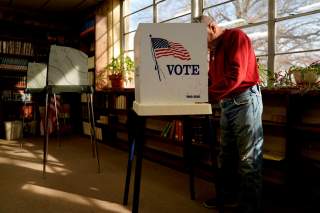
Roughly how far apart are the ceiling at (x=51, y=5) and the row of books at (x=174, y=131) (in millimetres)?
2900

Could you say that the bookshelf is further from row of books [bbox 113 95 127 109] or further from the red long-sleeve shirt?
the red long-sleeve shirt

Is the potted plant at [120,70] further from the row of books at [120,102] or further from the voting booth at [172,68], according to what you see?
the voting booth at [172,68]

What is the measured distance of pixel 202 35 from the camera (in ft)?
4.55

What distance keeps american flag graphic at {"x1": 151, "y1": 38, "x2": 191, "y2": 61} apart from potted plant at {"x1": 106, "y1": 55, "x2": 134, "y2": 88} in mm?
3296

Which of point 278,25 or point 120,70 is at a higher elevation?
point 278,25

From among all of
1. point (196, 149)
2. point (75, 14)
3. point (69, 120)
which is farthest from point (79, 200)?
point (75, 14)

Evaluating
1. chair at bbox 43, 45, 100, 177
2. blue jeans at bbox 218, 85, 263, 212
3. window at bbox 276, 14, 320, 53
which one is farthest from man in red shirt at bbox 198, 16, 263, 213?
chair at bbox 43, 45, 100, 177

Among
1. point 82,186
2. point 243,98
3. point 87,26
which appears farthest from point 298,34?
point 87,26

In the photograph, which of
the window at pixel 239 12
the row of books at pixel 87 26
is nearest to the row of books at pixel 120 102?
the row of books at pixel 87 26

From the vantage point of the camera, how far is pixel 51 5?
5.46 metres

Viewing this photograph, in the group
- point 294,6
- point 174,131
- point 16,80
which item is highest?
point 294,6

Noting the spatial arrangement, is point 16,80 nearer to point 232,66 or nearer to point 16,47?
point 16,47

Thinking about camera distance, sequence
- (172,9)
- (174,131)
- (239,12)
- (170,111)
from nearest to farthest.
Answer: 1. (170,111)
2. (239,12)
3. (174,131)
4. (172,9)

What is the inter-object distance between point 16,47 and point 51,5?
989mm
